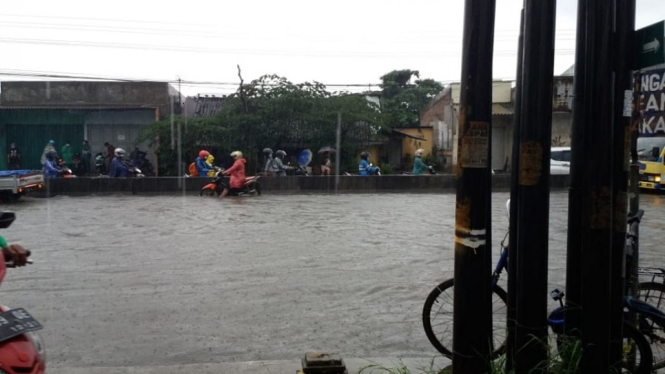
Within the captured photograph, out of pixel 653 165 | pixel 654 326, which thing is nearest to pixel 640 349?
pixel 654 326

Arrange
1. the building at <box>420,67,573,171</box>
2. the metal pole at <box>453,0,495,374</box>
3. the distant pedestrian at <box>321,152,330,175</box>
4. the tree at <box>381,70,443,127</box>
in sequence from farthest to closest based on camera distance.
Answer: the tree at <box>381,70,443,127</box>
the building at <box>420,67,573,171</box>
the distant pedestrian at <box>321,152,330,175</box>
the metal pole at <box>453,0,495,374</box>

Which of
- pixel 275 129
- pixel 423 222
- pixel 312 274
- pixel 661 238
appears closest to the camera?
pixel 312 274

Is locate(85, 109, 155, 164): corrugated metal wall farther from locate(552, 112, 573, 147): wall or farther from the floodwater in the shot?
locate(552, 112, 573, 147): wall

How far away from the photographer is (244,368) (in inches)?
196

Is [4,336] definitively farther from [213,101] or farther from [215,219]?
[213,101]

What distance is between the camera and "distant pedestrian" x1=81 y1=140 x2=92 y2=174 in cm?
3222

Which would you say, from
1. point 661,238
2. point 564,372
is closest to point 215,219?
point 661,238

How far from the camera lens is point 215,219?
14742 mm

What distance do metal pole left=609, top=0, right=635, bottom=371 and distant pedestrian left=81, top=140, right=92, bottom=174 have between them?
103 ft

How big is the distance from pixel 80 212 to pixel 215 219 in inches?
163

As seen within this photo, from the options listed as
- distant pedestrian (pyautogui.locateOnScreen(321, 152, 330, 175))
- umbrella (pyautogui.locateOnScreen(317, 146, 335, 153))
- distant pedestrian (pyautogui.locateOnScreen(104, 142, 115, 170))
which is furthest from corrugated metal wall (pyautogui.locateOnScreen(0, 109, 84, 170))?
distant pedestrian (pyautogui.locateOnScreen(321, 152, 330, 175))

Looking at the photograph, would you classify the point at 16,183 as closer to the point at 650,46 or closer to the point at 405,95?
the point at 650,46

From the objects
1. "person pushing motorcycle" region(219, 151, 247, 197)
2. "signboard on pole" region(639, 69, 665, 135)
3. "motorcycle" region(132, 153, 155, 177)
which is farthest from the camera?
"motorcycle" region(132, 153, 155, 177)

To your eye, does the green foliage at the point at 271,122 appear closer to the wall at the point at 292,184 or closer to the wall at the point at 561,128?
the wall at the point at 292,184
